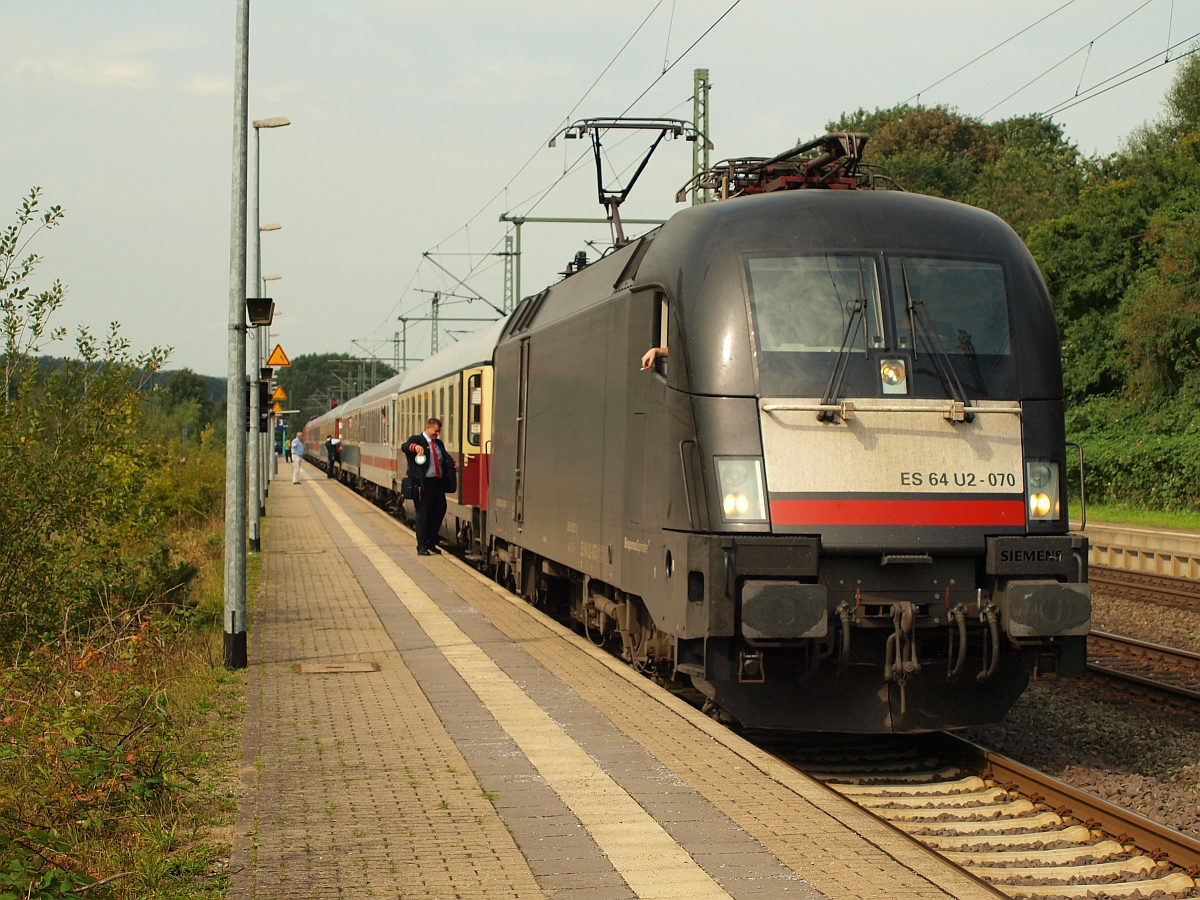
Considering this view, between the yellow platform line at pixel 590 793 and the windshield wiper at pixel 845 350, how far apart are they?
7.63ft

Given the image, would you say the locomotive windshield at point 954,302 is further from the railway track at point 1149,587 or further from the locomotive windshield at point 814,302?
the railway track at point 1149,587

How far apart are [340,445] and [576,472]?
42.5 m

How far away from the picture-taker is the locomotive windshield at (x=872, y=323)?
7328 millimetres

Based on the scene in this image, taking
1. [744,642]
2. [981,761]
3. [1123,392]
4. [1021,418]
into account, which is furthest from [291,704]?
[1123,392]

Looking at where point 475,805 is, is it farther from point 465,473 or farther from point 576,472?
point 465,473

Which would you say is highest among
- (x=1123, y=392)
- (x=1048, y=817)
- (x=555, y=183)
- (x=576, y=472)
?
(x=555, y=183)

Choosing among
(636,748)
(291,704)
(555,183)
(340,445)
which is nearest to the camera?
(636,748)

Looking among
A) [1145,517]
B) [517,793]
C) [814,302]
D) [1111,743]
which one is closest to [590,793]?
[517,793]

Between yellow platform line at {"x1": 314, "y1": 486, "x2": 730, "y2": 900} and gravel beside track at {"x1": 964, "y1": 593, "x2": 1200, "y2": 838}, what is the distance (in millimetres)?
2871

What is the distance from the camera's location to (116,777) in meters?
6.04

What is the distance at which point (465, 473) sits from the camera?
17656 millimetres

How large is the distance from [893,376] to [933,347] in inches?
12.7

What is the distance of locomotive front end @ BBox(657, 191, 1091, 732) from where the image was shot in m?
7.03

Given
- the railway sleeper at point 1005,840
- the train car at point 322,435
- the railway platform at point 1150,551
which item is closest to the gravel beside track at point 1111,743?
the railway sleeper at point 1005,840
